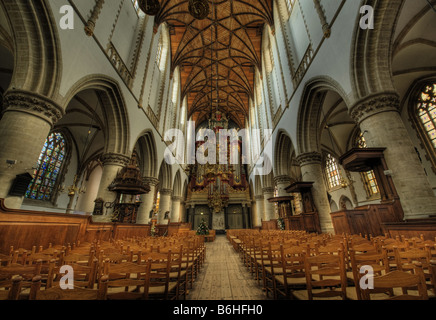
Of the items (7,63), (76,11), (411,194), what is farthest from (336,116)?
(7,63)

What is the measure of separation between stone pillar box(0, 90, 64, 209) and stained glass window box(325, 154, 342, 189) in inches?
755

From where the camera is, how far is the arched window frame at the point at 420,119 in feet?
31.8

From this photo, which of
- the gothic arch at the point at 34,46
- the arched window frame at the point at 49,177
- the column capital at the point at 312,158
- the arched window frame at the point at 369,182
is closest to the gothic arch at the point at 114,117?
the gothic arch at the point at 34,46

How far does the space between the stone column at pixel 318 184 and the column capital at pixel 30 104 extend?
10242 millimetres

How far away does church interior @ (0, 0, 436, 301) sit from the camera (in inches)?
89.4

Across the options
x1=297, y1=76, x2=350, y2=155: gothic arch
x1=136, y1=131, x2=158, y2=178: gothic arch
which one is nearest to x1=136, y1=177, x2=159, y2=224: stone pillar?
x1=136, y1=131, x2=158, y2=178: gothic arch

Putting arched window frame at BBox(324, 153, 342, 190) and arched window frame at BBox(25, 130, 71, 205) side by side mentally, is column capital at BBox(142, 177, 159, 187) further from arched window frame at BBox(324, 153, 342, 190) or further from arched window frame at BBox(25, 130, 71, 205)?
arched window frame at BBox(324, 153, 342, 190)

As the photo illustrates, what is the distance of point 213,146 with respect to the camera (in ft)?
65.9

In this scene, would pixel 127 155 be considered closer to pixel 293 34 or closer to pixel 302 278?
pixel 302 278

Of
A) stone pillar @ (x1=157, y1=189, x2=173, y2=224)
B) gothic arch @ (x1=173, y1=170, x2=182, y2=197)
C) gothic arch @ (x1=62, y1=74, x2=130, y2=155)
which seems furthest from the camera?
gothic arch @ (x1=173, y1=170, x2=182, y2=197)

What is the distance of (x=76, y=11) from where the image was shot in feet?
20.4

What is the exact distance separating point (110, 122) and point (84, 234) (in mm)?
5224

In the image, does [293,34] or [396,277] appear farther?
[293,34]

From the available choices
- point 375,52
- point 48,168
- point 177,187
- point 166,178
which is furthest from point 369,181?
point 48,168
